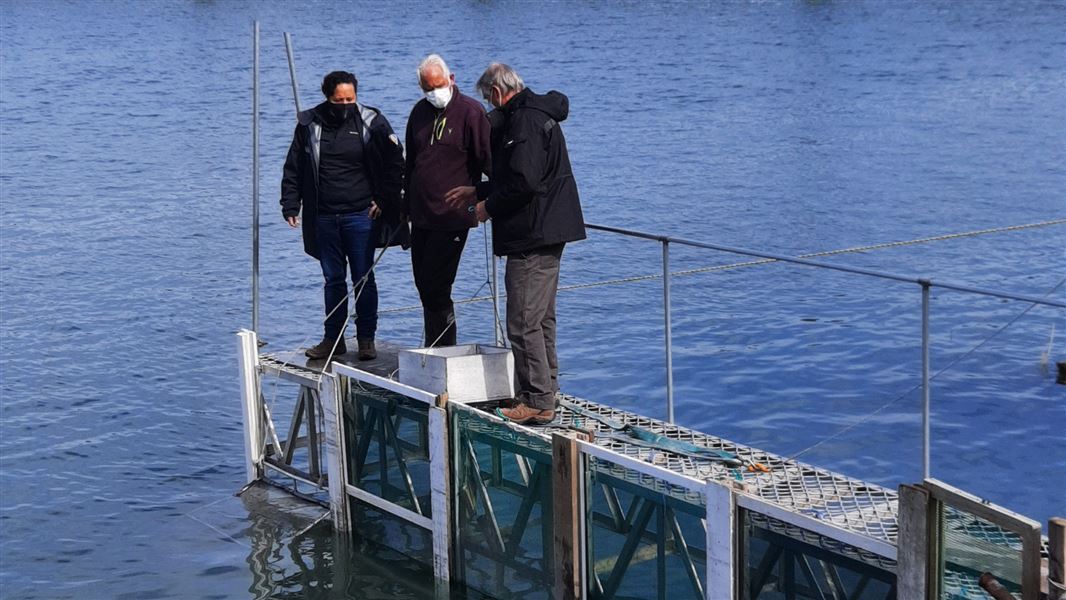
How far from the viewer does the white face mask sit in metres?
7.59

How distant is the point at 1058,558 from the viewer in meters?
5.14

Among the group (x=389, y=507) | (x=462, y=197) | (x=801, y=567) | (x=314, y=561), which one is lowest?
(x=314, y=561)

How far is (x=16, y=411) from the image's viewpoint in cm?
1468

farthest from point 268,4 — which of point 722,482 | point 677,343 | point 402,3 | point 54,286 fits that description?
point 722,482

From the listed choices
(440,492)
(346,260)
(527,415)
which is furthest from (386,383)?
(346,260)

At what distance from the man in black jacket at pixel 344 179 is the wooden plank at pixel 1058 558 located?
4.66m

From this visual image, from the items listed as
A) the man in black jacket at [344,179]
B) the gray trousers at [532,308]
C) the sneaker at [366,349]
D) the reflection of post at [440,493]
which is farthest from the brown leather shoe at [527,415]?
the sneaker at [366,349]

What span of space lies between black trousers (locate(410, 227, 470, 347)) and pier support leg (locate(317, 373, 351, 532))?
0.74 m

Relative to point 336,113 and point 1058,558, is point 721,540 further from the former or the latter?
point 336,113

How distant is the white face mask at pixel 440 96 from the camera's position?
299 inches

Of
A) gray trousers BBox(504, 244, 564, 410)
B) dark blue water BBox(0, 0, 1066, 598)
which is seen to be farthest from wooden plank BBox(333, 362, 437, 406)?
dark blue water BBox(0, 0, 1066, 598)

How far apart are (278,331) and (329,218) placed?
864 centimetres

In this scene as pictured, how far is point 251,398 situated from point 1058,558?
5.97m

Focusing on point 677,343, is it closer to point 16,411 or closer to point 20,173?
point 16,411
